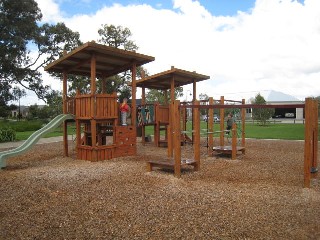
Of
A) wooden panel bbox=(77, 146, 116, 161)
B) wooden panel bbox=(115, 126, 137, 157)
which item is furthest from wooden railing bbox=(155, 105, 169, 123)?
wooden panel bbox=(77, 146, 116, 161)

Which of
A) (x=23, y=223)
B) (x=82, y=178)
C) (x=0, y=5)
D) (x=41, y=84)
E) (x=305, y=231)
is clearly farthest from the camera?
(x=41, y=84)

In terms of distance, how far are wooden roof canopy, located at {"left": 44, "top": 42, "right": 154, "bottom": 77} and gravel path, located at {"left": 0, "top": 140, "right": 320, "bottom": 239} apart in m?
3.91

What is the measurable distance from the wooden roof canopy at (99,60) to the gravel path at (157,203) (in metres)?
3.91

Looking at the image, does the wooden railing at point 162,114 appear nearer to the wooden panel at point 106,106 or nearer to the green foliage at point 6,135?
the wooden panel at point 106,106

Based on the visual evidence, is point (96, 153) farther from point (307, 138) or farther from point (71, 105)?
point (307, 138)

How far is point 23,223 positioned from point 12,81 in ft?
107

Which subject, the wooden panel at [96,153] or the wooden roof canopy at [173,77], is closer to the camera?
the wooden panel at [96,153]

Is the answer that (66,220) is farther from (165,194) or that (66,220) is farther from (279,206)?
(279,206)

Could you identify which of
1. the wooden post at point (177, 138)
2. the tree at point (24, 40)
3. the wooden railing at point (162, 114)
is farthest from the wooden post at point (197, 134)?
the tree at point (24, 40)

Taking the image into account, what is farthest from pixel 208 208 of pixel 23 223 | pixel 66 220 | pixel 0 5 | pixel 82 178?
pixel 0 5

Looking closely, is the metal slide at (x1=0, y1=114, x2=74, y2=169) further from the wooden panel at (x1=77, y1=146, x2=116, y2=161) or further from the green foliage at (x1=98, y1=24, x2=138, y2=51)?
the green foliage at (x1=98, y1=24, x2=138, y2=51)

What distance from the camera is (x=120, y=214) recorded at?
469cm

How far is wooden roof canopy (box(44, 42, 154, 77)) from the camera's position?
9820mm

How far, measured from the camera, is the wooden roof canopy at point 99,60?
32.2 ft
